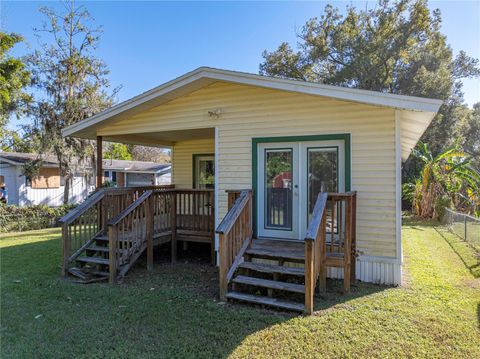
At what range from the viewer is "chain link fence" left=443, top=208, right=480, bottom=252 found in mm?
7964

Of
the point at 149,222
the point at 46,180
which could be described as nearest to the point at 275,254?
the point at 149,222

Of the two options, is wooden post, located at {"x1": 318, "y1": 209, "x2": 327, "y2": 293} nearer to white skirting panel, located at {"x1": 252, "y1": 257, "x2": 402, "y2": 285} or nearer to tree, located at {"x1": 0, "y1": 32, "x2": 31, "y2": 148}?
white skirting panel, located at {"x1": 252, "y1": 257, "x2": 402, "y2": 285}

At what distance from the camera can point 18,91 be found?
13.4m

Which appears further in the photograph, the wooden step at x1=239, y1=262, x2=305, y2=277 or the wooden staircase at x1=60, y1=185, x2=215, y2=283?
the wooden staircase at x1=60, y1=185, x2=215, y2=283

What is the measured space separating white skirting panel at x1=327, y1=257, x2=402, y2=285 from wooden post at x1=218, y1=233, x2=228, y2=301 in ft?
8.30

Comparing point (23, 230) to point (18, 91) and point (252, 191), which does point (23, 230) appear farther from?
point (252, 191)

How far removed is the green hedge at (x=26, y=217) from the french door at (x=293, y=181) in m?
11.6

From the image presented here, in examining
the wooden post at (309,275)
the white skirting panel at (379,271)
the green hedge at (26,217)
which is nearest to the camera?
the wooden post at (309,275)

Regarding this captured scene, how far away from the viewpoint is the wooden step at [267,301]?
162 inches

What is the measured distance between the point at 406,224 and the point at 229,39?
11.4m

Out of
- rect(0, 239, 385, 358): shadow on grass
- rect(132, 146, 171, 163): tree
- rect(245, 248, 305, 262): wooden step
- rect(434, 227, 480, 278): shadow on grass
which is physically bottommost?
rect(434, 227, 480, 278): shadow on grass

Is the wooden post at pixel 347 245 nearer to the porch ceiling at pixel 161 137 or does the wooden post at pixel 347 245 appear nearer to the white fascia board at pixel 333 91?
the white fascia board at pixel 333 91

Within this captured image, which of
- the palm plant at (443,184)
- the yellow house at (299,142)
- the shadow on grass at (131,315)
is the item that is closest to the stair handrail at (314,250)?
the shadow on grass at (131,315)

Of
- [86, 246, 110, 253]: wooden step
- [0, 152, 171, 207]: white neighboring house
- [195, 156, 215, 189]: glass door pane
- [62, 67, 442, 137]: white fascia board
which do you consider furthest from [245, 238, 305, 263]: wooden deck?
[0, 152, 171, 207]: white neighboring house
